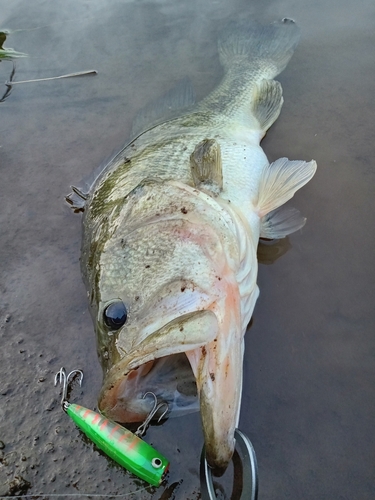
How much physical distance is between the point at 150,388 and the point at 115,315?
1.08 ft

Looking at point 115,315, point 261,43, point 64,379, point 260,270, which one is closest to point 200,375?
point 115,315

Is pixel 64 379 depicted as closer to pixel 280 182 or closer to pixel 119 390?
pixel 119 390

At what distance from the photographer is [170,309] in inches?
68.7

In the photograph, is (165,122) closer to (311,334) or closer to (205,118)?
(205,118)

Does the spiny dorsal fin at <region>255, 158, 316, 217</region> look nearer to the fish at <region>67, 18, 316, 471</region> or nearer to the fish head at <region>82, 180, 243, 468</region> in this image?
the fish at <region>67, 18, 316, 471</region>

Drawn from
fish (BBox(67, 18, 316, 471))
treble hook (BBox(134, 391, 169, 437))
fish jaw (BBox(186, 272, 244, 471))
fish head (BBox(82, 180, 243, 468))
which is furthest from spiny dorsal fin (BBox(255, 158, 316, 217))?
treble hook (BBox(134, 391, 169, 437))

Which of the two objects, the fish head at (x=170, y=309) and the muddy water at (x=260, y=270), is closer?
the fish head at (x=170, y=309)

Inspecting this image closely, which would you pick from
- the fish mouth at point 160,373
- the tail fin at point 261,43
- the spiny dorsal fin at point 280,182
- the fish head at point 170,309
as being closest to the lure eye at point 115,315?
the fish head at point 170,309

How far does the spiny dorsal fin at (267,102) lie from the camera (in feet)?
11.6

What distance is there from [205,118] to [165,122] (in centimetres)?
31

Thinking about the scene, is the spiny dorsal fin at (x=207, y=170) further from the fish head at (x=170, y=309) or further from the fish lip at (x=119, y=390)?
the fish lip at (x=119, y=390)

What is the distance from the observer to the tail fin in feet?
13.3

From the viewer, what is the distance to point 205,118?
11.1ft

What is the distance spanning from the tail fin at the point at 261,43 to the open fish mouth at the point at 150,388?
2957mm
